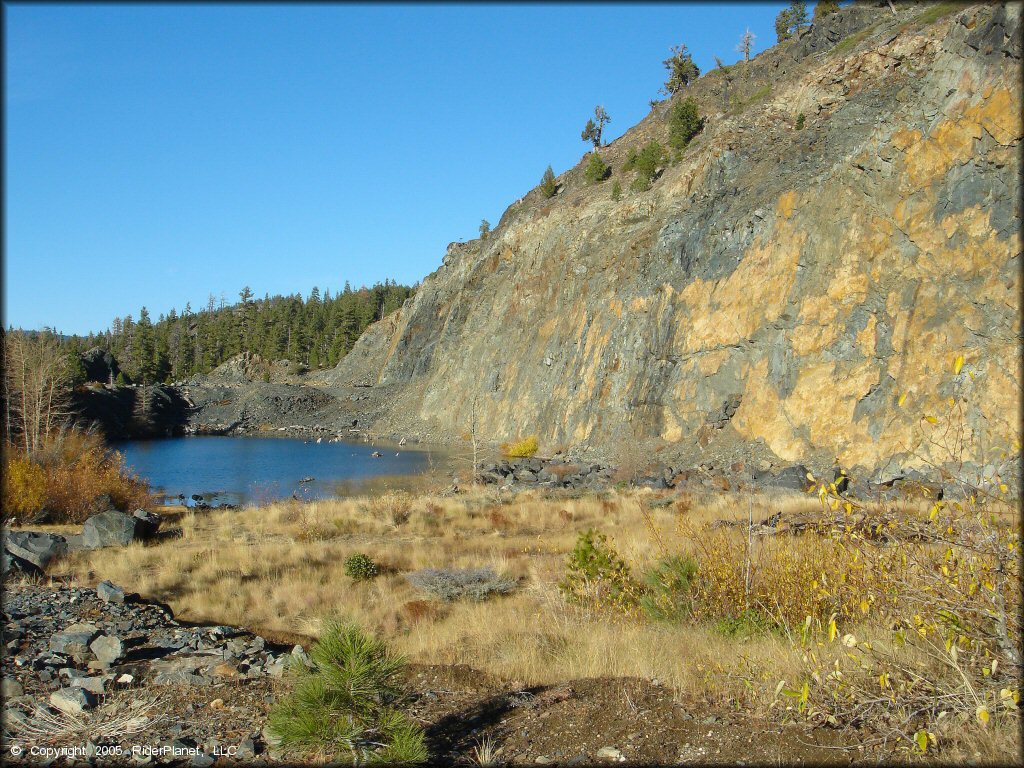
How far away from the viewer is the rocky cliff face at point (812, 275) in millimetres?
22578

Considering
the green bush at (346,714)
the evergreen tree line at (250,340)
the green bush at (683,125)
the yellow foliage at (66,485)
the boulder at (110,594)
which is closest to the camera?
the green bush at (346,714)

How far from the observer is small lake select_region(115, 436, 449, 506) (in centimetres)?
3422

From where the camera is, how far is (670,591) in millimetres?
8305

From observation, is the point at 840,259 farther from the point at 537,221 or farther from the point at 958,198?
the point at 537,221

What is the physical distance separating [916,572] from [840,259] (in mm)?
26505

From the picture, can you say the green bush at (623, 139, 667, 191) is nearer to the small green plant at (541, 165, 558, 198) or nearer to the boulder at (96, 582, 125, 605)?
the small green plant at (541, 165, 558, 198)

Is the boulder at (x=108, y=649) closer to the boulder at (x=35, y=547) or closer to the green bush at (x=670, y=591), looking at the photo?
the green bush at (x=670, y=591)

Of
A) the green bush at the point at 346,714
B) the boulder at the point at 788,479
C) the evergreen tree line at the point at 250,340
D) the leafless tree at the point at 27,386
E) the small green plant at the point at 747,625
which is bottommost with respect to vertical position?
the boulder at the point at 788,479

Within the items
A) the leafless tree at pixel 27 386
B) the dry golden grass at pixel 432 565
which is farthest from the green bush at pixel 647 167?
the leafless tree at pixel 27 386

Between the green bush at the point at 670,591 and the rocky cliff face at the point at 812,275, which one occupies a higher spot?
the rocky cliff face at the point at 812,275

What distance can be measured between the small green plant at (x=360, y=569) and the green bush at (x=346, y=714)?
8.38 meters

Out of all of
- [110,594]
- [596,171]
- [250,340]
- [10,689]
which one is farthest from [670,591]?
[250,340]

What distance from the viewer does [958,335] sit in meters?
22.4

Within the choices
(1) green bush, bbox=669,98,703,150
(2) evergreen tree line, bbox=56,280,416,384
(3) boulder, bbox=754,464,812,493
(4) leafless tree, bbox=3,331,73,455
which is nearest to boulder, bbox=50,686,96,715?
(3) boulder, bbox=754,464,812,493
